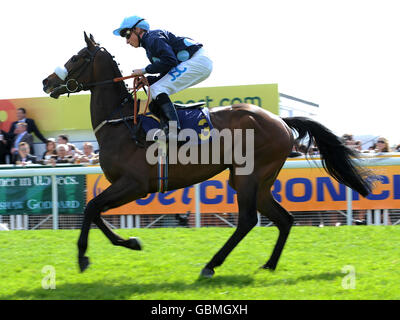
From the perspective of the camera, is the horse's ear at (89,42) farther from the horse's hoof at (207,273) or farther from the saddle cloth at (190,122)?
the horse's hoof at (207,273)

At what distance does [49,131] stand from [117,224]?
15.5ft

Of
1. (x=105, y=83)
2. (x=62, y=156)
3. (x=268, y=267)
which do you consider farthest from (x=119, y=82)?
(x=62, y=156)

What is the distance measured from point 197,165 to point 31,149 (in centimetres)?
693

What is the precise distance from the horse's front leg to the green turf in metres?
0.25

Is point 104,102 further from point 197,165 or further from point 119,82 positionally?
point 197,165

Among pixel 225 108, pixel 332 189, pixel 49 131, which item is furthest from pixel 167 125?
pixel 49 131

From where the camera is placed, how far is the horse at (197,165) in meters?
5.13

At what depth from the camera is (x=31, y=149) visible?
1146 centimetres

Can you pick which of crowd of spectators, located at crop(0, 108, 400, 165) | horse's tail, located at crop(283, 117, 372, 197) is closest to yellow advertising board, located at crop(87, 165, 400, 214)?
crowd of spectators, located at crop(0, 108, 400, 165)

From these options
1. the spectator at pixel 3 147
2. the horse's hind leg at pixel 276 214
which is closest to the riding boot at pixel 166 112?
the horse's hind leg at pixel 276 214

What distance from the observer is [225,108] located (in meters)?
5.59

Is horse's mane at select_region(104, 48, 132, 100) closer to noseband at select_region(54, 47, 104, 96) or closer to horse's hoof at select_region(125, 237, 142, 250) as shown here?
noseband at select_region(54, 47, 104, 96)

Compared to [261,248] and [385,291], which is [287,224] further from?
[385,291]

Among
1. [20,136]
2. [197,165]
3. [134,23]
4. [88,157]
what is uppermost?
[134,23]
